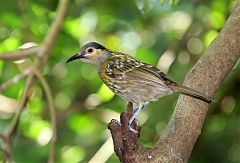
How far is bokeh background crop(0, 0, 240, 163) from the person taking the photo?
19.0 ft

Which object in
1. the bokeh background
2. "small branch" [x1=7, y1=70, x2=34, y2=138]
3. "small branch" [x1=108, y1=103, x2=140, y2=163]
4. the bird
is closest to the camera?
"small branch" [x1=108, y1=103, x2=140, y2=163]

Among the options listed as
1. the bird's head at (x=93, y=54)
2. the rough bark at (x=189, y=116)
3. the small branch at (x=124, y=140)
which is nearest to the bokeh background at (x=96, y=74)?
the bird's head at (x=93, y=54)

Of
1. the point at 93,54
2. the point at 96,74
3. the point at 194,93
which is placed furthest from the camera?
the point at 96,74

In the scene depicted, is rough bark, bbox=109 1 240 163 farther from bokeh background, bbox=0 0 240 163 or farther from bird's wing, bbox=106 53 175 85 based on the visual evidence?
bokeh background, bbox=0 0 240 163

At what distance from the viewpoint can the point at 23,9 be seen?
19.0 ft

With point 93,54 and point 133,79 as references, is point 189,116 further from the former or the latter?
point 93,54

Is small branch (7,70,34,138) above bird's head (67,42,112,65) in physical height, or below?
below

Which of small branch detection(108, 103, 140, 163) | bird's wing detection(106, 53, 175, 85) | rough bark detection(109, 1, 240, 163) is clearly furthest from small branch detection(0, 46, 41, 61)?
small branch detection(108, 103, 140, 163)

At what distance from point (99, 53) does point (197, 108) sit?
105 cm

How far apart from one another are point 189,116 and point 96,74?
2.69m

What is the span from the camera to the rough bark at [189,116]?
3.31 m

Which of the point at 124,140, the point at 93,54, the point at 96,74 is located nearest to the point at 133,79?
the point at 93,54

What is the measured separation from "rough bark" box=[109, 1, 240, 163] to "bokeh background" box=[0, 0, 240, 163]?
5.14ft

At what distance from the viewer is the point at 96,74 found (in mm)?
6328
